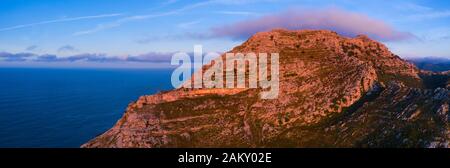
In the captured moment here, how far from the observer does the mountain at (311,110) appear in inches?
4461

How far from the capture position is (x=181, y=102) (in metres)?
140

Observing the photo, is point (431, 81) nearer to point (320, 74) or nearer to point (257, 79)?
point (320, 74)

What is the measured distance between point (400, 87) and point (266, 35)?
53.3 metres

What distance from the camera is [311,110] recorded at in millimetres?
132750

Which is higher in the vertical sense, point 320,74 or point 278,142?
point 320,74

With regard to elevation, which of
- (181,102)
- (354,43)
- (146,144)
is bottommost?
(146,144)

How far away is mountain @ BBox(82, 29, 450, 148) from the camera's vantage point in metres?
113
